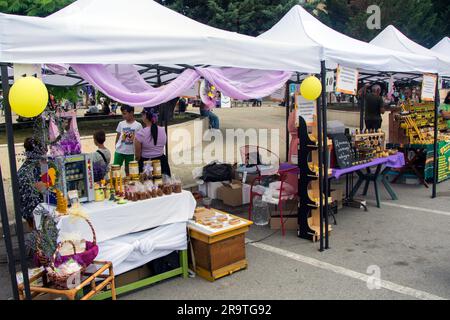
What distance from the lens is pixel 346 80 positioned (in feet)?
16.8

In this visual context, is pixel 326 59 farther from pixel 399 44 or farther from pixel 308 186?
pixel 399 44

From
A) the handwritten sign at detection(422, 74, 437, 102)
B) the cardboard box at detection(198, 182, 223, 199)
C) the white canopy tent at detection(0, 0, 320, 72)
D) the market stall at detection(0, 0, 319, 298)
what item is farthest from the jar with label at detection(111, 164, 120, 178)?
the handwritten sign at detection(422, 74, 437, 102)

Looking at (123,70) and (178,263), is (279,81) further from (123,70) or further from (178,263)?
(178,263)

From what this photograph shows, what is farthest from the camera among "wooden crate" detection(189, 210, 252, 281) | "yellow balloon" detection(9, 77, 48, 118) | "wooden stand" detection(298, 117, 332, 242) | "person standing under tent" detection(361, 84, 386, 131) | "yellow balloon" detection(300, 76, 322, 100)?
"person standing under tent" detection(361, 84, 386, 131)

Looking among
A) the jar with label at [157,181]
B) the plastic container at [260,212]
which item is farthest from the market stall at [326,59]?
the jar with label at [157,181]

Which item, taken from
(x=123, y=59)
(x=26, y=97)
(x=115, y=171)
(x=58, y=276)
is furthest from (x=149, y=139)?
(x=26, y=97)

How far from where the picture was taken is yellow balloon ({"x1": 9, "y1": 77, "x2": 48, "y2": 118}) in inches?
102

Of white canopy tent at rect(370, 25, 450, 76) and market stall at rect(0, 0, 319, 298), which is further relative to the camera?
white canopy tent at rect(370, 25, 450, 76)

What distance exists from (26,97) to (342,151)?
14.3ft

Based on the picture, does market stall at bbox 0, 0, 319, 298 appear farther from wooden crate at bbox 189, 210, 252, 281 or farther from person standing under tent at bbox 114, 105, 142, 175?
person standing under tent at bbox 114, 105, 142, 175

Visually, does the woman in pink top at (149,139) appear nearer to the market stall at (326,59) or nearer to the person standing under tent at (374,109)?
the market stall at (326,59)

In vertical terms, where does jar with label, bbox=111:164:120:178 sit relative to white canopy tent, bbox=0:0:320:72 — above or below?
below

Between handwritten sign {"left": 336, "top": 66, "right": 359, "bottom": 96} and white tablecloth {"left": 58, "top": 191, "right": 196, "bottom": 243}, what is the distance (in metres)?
2.33
